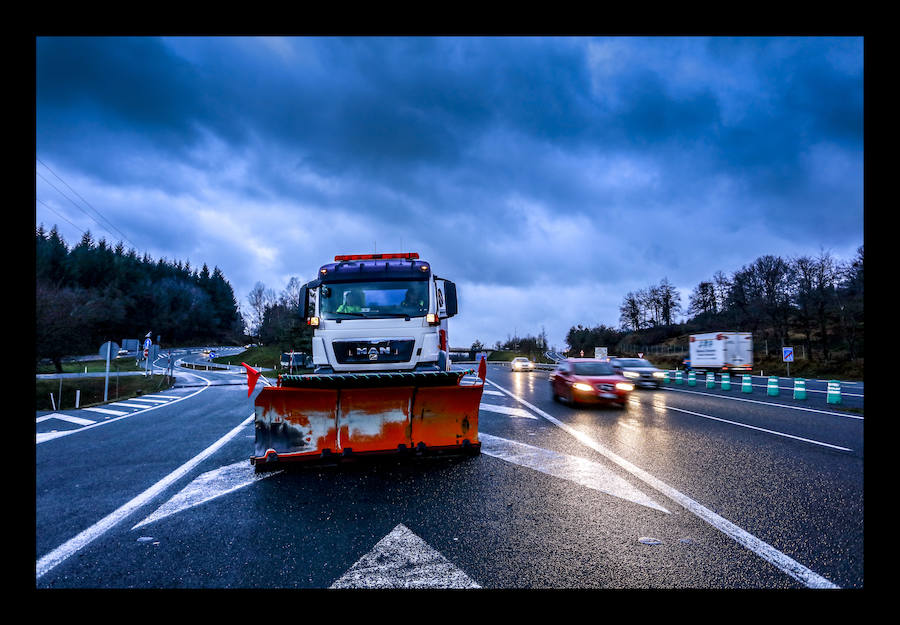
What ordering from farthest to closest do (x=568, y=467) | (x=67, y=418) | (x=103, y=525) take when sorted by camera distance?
(x=67, y=418)
(x=568, y=467)
(x=103, y=525)

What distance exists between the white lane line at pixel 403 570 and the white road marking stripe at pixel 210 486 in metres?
2.48

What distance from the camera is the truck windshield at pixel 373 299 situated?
809 centimetres

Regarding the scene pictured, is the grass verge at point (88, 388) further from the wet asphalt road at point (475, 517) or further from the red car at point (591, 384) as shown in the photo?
the red car at point (591, 384)

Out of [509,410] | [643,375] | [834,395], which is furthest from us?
[643,375]

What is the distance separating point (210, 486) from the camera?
4934mm

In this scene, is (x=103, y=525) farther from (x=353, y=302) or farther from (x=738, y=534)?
(x=738, y=534)

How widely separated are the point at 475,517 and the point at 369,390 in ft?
8.50

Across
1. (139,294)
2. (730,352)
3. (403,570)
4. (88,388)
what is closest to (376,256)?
(403,570)

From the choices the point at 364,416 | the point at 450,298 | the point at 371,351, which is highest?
the point at 450,298

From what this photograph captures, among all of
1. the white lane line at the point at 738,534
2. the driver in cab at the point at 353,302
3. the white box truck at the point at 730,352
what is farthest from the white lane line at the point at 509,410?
the white box truck at the point at 730,352

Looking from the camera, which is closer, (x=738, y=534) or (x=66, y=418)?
(x=738, y=534)
